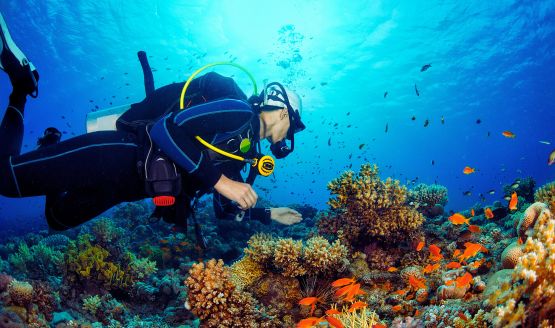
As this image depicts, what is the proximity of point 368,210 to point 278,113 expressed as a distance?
2.57 metres

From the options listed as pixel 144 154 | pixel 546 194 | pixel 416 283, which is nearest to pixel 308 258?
pixel 416 283

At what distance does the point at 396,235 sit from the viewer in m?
5.70

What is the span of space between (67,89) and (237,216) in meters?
48.2

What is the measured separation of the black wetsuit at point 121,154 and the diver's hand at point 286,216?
4.30ft

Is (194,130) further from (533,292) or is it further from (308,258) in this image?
(533,292)

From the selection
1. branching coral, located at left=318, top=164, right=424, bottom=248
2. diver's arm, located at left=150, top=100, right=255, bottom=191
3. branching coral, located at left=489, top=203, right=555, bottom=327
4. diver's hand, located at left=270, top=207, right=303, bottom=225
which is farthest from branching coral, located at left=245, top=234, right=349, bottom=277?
Result: branching coral, located at left=489, top=203, right=555, bottom=327

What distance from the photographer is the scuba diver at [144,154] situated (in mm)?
3775

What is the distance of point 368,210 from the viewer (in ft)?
18.7

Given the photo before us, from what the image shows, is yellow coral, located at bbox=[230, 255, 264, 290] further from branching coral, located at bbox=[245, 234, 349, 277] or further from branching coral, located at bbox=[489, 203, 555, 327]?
branching coral, located at bbox=[489, 203, 555, 327]

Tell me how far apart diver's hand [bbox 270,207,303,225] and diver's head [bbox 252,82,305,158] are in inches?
40.1

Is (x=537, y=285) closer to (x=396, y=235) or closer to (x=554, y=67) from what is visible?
(x=396, y=235)

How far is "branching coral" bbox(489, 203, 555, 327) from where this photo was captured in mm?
1990

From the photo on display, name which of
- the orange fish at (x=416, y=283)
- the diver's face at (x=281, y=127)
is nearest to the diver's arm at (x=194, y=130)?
the diver's face at (x=281, y=127)

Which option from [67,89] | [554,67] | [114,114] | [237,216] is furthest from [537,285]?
[67,89]
